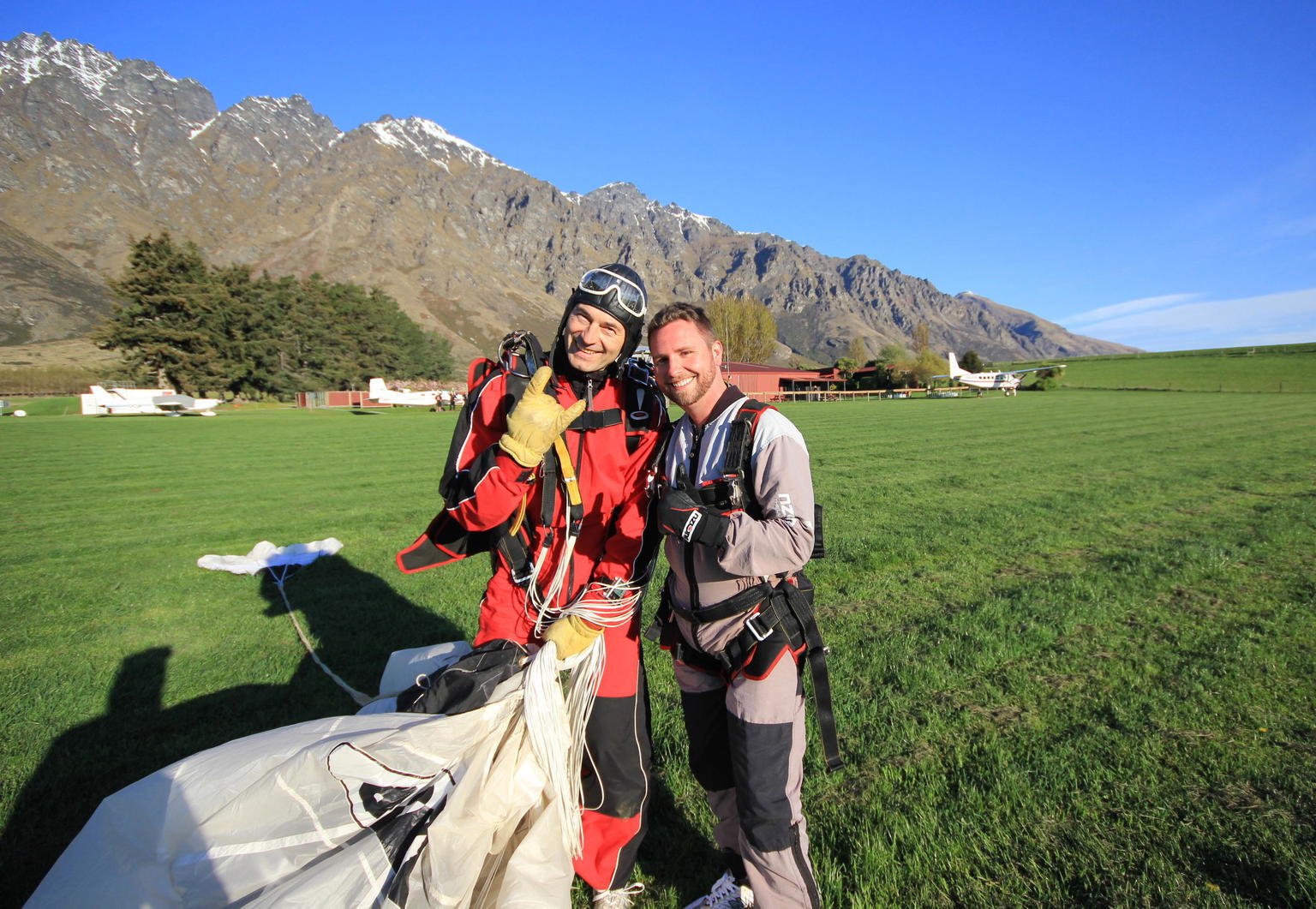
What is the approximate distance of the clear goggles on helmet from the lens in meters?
2.65

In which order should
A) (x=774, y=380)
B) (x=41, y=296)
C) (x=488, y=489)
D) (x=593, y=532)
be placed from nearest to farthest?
(x=488, y=489) < (x=593, y=532) < (x=774, y=380) < (x=41, y=296)

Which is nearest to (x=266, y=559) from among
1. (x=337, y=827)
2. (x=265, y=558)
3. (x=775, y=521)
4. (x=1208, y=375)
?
(x=265, y=558)

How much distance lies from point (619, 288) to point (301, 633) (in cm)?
451

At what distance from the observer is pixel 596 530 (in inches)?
110

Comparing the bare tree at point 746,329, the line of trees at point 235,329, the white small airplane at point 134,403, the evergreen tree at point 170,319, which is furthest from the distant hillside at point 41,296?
the bare tree at point 746,329

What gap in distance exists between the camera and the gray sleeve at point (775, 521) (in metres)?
2.20

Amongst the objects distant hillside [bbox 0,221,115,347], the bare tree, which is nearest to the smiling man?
the bare tree

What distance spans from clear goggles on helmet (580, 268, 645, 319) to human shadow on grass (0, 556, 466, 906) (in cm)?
358

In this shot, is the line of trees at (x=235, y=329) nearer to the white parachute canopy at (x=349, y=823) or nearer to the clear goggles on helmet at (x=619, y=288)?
the clear goggles on helmet at (x=619, y=288)

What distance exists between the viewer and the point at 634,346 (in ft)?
9.53

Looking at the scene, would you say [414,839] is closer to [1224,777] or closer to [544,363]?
[544,363]

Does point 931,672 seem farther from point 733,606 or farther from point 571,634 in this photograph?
point 571,634

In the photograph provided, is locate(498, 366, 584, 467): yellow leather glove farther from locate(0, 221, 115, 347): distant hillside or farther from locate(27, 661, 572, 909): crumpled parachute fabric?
locate(0, 221, 115, 347): distant hillside

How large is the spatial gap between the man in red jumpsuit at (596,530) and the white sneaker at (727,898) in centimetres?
34
